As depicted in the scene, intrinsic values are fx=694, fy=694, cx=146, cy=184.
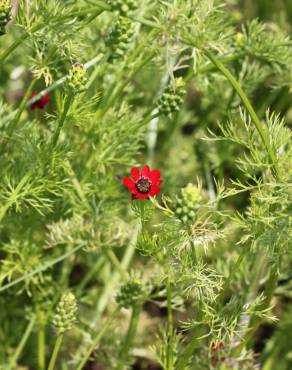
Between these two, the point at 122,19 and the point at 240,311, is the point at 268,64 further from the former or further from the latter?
the point at 240,311

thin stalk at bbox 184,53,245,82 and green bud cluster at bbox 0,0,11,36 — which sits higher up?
green bud cluster at bbox 0,0,11,36

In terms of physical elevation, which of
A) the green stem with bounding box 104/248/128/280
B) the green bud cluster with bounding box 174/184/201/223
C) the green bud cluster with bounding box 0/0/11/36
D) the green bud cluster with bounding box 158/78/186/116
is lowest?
the green stem with bounding box 104/248/128/280

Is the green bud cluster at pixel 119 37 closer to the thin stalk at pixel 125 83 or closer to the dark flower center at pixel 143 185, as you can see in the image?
the thin stalk at pixel 125 83

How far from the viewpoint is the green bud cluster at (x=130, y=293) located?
2025mm

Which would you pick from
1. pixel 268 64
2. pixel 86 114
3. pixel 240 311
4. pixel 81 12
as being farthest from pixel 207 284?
pixel 268 64

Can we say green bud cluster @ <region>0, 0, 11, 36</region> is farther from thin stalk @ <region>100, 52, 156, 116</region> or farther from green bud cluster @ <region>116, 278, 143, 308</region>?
green bud cluster @ <region>116, 278, 143, 308</region>

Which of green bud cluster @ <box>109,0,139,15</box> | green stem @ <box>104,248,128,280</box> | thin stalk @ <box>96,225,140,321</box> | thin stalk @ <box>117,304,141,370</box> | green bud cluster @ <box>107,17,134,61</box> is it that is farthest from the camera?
thin stalk @ <box>96,225,140,321</box>

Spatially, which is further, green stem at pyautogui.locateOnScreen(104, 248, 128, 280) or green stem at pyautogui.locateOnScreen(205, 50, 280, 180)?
green stem at pyautogui.locateOnScreen(104, 248, 128, 280)

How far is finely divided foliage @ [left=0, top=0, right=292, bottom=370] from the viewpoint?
1710 mm

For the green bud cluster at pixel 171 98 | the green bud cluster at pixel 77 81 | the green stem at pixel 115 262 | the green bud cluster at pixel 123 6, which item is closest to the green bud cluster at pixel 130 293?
the green stem at pixel 115 262

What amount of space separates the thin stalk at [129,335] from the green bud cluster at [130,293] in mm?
36

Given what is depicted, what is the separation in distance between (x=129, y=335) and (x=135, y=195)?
591 mm

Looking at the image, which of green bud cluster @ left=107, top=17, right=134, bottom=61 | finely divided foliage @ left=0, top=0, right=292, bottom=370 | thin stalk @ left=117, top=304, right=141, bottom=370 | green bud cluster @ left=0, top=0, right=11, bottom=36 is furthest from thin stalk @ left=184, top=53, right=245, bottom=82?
thin stalk @ left=117, top=304, right=141, bottom=370

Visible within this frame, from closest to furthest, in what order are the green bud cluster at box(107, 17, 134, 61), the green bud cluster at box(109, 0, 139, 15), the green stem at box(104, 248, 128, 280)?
the green bud cluster at box(109, 0, 139, 15) → the green bud cluster at box(107, 17, 134, 61) → the green stem at box(104, 248, 128, 280)
